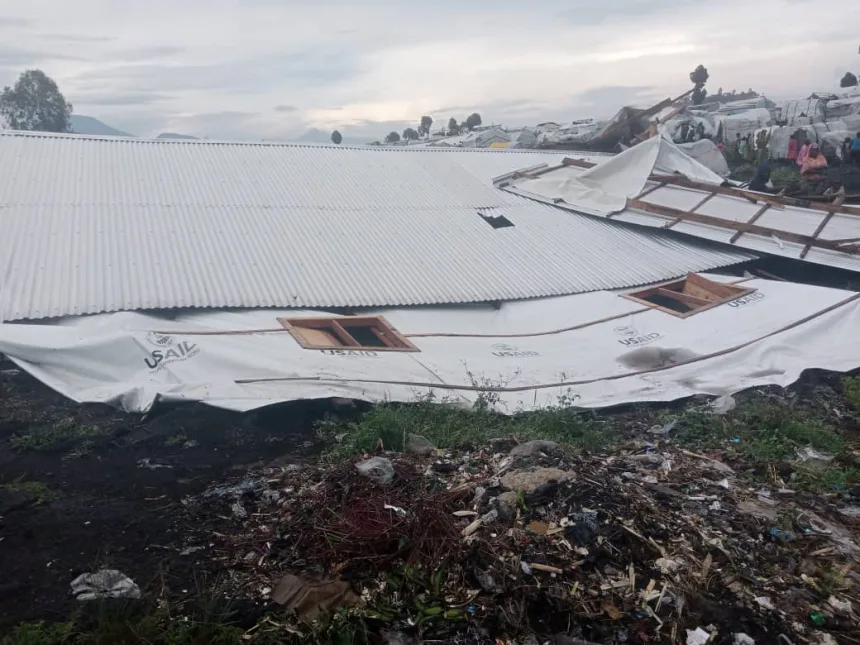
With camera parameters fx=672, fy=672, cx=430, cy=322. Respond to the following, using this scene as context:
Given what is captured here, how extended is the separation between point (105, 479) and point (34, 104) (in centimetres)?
3563

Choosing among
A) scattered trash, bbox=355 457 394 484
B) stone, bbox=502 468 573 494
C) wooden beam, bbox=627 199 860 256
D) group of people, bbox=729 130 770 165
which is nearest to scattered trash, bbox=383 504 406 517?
scattered trash, bbox=355 457 394 484

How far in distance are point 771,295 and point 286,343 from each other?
626cm

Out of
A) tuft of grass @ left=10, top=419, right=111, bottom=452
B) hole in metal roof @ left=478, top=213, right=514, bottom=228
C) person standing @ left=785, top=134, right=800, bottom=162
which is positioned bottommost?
tuft of grass @ left=10, top=419, right=111, bottom=452

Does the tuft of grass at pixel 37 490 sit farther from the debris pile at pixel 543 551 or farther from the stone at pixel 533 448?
the stone at pixel 533 448

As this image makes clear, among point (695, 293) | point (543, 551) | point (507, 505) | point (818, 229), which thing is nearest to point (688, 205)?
point (818, 229)

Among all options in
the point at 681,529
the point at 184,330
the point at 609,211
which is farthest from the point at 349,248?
the point at 681,529

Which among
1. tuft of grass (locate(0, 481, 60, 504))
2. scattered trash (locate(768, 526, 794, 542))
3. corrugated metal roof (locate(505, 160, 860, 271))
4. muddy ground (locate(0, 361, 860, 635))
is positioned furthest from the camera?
corrugated metal roof (locate(505, 160, 860, 271))

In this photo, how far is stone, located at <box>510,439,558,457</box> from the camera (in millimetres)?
4844

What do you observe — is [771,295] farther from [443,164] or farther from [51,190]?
[51,190]

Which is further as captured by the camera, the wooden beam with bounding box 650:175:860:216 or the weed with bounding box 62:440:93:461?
the wooden beam with bounding box 650:175:860:216

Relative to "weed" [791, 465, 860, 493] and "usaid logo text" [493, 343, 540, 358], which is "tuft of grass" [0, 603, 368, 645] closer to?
"weed" [791, 465, 860, 493]

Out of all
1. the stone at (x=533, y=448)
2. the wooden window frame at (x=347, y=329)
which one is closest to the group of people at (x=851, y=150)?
the wooden window frame at (x=347, y=329)

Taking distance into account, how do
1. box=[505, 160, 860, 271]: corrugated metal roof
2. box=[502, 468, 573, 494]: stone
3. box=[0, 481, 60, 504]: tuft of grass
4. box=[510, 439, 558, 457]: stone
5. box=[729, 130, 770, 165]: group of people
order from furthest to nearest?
box=[729, 130, 770, 165]: group of people, box=[505, 160, 860, 271]: corrugated metal roof, box=[510, 439, 558, 457]: stone, box=[0, 481, 60, 504]: tuft of grass, box=[502, 468, 573, 494]: stone

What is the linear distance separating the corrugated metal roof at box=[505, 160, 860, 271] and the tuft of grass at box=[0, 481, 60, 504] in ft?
31.2
